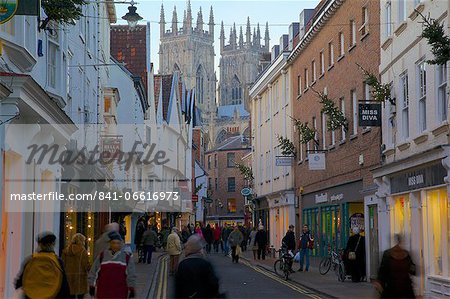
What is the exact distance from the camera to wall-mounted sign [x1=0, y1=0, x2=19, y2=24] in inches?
495

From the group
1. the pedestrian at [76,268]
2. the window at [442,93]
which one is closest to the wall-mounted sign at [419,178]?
the window at [442,93]

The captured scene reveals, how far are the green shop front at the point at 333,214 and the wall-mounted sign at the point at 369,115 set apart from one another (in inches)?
165

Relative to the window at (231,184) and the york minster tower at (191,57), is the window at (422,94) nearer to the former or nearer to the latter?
the window at (231,184)

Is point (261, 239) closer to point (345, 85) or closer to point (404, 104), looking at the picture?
point (345, 85)

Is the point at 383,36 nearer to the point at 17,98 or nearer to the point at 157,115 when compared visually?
the point at 17,98

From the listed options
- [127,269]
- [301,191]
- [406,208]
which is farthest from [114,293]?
[301,191]

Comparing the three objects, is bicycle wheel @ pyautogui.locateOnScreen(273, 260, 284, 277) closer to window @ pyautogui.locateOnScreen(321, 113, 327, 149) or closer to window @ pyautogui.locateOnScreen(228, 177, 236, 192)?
window @ pyautogui.locateOnScreen(321, 113, 327, 149)

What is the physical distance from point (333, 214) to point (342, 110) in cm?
505

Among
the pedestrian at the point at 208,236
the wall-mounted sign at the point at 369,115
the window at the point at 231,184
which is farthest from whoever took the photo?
the window at the point at 231,184

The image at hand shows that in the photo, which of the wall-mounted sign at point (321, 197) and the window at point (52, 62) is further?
the wall-mounted sign at point (321, 197)

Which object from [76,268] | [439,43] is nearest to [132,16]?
[76,268]

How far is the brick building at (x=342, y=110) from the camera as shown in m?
28.0

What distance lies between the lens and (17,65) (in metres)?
16.7

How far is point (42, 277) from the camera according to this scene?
1139 cm
